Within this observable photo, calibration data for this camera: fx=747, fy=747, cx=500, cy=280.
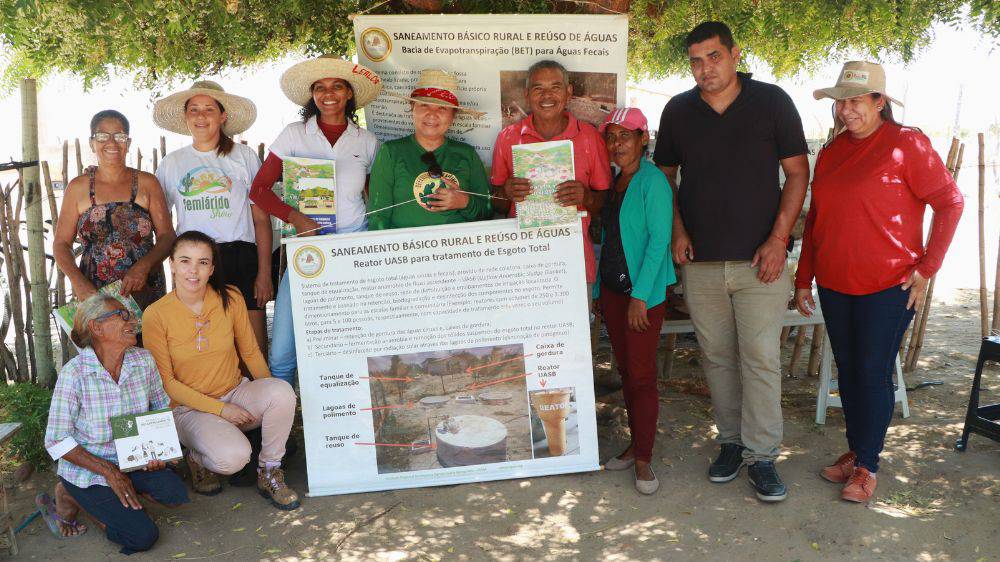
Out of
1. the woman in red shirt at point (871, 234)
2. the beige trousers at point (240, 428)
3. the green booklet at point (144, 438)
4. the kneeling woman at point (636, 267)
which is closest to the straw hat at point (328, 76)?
the kneeling woman at point (636, 267)

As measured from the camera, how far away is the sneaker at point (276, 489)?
158 inches

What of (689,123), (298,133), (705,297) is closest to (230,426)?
(298,133)

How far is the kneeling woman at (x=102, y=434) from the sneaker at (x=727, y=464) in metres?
2.86

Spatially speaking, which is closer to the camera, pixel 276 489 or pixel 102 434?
pixel 102 434

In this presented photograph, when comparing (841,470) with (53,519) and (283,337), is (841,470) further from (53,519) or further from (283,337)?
(53,519)

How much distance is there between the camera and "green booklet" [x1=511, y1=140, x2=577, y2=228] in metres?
3.98

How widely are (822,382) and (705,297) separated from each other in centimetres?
167

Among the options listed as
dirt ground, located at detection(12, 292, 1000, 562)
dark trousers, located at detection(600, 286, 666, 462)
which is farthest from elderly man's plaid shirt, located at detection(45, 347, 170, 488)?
dark trousers, located at detection(600, 286, 666, 462)

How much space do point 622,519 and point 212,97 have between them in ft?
11.1

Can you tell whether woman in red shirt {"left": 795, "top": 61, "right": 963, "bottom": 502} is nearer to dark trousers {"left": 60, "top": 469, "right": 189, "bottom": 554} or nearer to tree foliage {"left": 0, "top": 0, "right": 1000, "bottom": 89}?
tree foliage {"left": 0, "top": 0, "right": 1000, "bottom": 89}

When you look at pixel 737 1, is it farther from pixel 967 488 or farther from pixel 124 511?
pixel 124 511

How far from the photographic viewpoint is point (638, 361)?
4.09m

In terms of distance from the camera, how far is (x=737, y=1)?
5.37 m

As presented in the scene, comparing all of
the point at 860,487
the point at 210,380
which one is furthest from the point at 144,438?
the point at 860,487
